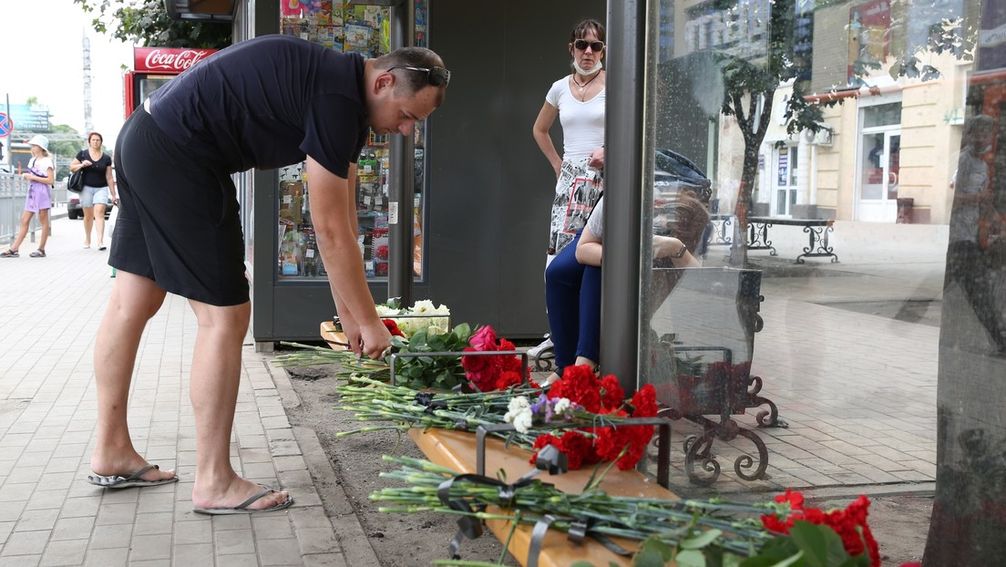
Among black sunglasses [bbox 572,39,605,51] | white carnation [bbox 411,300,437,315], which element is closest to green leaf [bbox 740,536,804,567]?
white carnation [bbox 411,300,437,315]

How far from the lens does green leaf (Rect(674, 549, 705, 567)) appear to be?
75.8 inches

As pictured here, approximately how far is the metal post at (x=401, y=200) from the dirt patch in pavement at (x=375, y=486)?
2.57 ft

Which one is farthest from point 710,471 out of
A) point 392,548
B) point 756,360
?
point 392,548

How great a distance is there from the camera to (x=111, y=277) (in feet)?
46.7

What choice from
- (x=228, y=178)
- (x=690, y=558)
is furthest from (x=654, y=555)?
(x=228, y=178)

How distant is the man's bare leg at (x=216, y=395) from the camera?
12.6 ft

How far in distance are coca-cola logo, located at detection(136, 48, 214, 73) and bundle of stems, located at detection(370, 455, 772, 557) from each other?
36.0 feet

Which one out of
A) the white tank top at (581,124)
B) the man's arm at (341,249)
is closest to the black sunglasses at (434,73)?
the man's arm at (341,249)

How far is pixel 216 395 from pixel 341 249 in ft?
2.67

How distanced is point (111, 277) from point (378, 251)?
765 cm

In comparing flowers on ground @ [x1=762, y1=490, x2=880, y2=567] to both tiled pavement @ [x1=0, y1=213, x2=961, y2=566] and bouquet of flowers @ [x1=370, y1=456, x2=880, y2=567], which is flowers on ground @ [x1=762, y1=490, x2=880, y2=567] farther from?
tiled pavement @ [x1=0, y1=213, x2=961, y2=566]

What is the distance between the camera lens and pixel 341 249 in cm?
349

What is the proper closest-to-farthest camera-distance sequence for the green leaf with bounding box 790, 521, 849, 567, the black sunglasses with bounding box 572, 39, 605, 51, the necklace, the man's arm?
the green leaf with bounding box 790, 521, 849, 567 < the man's arm < the black sunglasses with bounding box 572, 39, 605, 51 < the necklace

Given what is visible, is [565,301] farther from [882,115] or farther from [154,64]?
[154,64]
